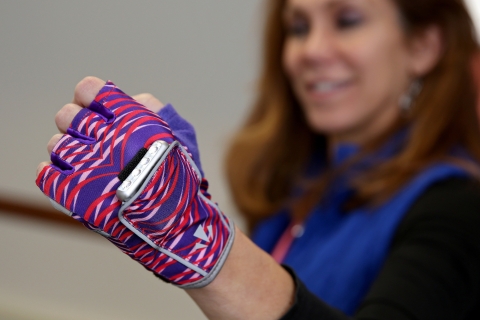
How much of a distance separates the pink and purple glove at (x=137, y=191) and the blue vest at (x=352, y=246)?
A: 393 mm

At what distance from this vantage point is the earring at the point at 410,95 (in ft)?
3.43

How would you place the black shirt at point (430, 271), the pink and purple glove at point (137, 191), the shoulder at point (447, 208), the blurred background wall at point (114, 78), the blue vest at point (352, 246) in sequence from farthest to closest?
the blurred background wall at point (114, 78) < the blue vest at point (352, 246) < the shoulder at point (447, 208) < the black shirt at point (430, 271) < the pink and purple glove at point (137, 191)

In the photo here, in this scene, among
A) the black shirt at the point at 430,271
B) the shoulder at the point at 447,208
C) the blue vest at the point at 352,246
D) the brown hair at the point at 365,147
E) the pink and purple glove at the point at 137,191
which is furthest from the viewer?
the brown hair at the point at 365,147

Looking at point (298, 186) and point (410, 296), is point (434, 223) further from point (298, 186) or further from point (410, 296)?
point (298, 186)

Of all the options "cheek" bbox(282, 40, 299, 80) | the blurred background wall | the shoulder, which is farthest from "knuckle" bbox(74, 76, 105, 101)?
the blurred background wall

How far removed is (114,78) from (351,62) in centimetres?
88

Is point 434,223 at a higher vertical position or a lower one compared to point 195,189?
lower

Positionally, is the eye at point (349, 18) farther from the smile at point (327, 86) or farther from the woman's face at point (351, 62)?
the smile at point (327, 86)

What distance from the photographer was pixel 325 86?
3.47ft

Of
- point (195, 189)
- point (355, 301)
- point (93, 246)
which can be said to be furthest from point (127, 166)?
point (93, 246)

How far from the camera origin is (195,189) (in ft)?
1.60

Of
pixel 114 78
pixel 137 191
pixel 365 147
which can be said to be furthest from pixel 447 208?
pixel 114 78

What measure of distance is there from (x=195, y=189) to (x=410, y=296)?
27 centimetres

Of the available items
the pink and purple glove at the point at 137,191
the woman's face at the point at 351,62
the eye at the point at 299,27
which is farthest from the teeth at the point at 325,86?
the pink and purple glove at the point at 137,191
